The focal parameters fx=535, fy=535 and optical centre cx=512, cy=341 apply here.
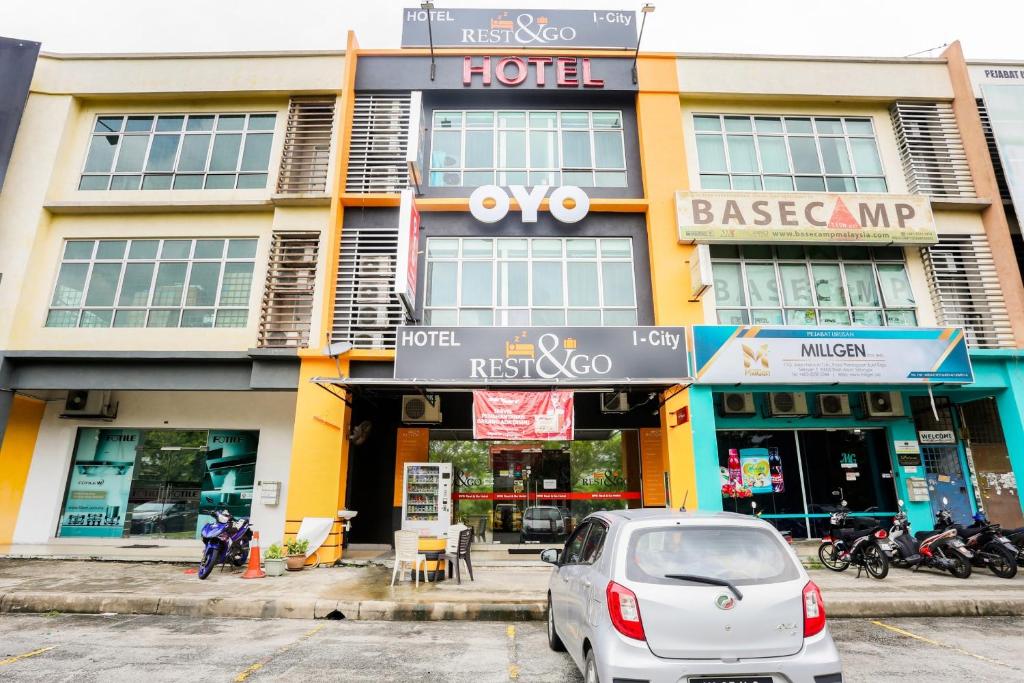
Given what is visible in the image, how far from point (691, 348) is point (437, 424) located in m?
6.35

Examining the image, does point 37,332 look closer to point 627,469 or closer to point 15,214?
point 15,214

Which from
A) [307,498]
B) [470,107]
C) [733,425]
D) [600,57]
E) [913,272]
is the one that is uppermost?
[600,57]

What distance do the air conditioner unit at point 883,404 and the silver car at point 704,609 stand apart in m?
11.5

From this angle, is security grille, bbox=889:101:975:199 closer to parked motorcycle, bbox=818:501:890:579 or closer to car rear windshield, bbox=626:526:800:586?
parked motorcycle, bbox=818:501:890:579

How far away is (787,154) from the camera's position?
1403 cm

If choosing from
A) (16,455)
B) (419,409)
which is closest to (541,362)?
(419,409)

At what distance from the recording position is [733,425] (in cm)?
1386

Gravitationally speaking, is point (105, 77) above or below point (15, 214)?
above

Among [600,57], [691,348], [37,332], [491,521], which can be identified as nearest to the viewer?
[691,348]

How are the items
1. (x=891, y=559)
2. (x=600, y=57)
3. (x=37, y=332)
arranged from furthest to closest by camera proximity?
1. (x=600, y=57)
2. (x=37, y=332)
3. (x=891, y=559)

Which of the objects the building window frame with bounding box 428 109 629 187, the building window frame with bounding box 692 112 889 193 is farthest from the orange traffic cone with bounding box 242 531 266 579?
the building window frame with bounding box 692 112 889 193

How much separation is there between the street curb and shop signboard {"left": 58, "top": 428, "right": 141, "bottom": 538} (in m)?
6.02

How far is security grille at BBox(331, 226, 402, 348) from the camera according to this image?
1220 cm

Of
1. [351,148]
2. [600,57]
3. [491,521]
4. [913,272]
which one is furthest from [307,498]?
[913,272]
